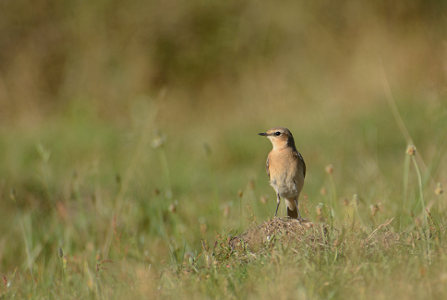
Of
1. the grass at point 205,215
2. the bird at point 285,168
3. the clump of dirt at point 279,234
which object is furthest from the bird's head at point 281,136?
the clump of dirt at point 279,234

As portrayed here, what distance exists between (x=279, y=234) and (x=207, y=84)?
428 inches

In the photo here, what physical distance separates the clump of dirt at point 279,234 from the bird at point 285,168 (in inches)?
30.4

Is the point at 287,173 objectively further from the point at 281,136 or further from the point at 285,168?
the point at 281,136

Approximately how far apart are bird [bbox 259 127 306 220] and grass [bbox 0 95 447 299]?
0.17m

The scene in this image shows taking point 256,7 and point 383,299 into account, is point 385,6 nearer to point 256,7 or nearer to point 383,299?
point 256,7

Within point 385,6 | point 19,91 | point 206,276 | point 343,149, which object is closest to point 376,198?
point 206,276

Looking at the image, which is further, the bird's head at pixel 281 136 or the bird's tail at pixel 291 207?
the bird's tail at pixel 291 207

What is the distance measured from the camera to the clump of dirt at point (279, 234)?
11.8ft

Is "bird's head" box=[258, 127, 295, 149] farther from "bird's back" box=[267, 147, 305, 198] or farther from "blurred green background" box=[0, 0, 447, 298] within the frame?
"blurred green background" box=[0, 0, 447, 298]

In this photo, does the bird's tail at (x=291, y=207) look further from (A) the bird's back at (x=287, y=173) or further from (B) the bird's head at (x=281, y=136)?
(B) the bird's head at (x=281, y=136)

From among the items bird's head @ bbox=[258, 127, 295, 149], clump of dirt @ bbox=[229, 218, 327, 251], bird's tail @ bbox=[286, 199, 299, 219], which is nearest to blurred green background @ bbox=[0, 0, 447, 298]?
bird's tail @ bbox=[286, 199, 299, 219]

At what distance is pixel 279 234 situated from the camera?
3695mm

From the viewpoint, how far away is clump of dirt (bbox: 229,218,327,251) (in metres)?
3.60

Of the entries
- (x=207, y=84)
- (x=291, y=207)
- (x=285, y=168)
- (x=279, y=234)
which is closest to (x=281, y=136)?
(x=285, y=168)
